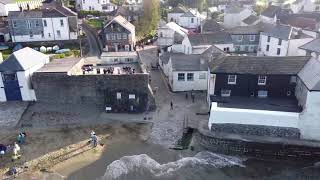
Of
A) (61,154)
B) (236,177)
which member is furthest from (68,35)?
(236,177)

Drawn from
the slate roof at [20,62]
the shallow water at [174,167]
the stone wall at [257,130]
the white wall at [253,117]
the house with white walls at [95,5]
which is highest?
the house with white walls at [95,5]

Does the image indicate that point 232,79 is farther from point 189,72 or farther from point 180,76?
point 180,76

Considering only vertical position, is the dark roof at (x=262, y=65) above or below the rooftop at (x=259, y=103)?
above

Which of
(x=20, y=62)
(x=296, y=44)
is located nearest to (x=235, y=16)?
(x=296, y=44)

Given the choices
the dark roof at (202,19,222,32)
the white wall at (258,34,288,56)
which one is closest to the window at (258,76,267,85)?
the white wall at (258,34,288,56)

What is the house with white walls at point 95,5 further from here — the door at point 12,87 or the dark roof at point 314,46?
the dark roof at point 314,46

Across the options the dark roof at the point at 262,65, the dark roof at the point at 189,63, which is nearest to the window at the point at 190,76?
the dark roof at the point at 189,63

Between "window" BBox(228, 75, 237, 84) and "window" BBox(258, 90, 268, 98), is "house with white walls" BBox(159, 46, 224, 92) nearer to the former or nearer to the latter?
"window" BBox(228, 75, 237, 84)
